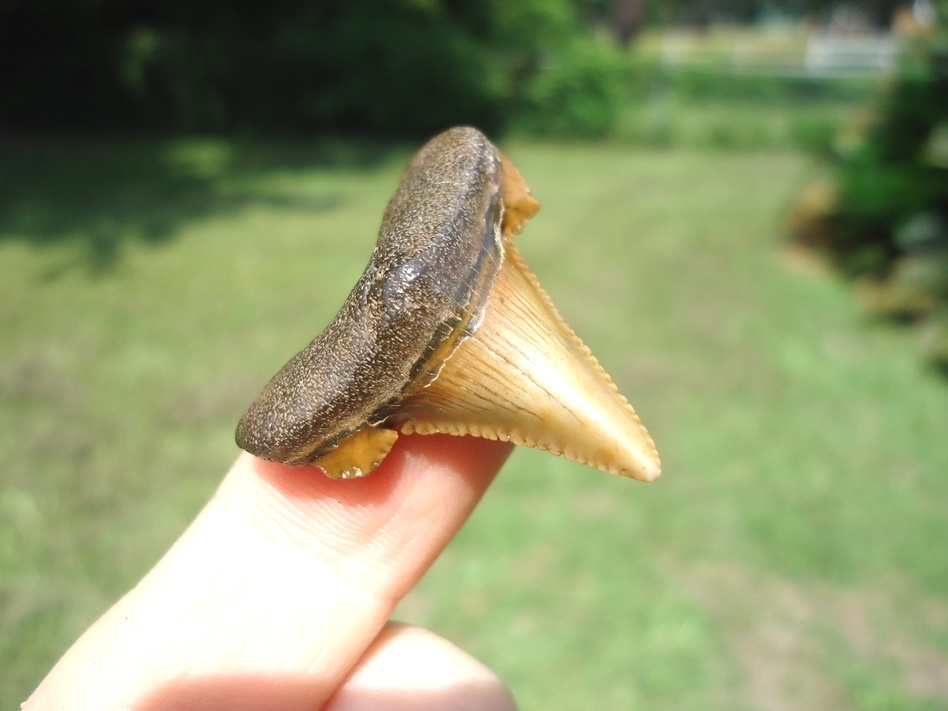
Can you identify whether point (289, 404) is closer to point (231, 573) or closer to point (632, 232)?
point (231, 573)

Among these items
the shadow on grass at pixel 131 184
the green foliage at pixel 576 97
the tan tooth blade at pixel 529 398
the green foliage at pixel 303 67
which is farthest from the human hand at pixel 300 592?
the green foliage at pixel 576 97

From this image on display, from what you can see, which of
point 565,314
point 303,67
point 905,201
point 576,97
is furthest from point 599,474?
point 303,67

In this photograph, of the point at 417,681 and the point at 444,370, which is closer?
the point at 444,370

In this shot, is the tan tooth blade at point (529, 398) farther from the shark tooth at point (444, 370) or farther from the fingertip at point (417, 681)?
the fingertip at point (417, 681)

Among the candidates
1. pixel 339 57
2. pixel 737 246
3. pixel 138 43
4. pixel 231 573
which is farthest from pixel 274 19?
pixel 231 573

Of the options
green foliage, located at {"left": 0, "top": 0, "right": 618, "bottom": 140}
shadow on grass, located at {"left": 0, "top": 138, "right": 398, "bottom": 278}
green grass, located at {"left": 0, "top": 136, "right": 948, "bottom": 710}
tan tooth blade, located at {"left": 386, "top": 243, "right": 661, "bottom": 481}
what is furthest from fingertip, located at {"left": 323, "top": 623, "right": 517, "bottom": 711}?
green foliage, located at {"left": 0, "top": 0, "right": 618, "bottom": 140}

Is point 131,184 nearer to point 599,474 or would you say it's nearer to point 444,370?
point 599,474

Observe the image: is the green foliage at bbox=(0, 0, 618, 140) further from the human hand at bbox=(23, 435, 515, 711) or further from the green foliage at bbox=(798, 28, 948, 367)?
the human hand at bbox=(23, 435, 515, 711)
